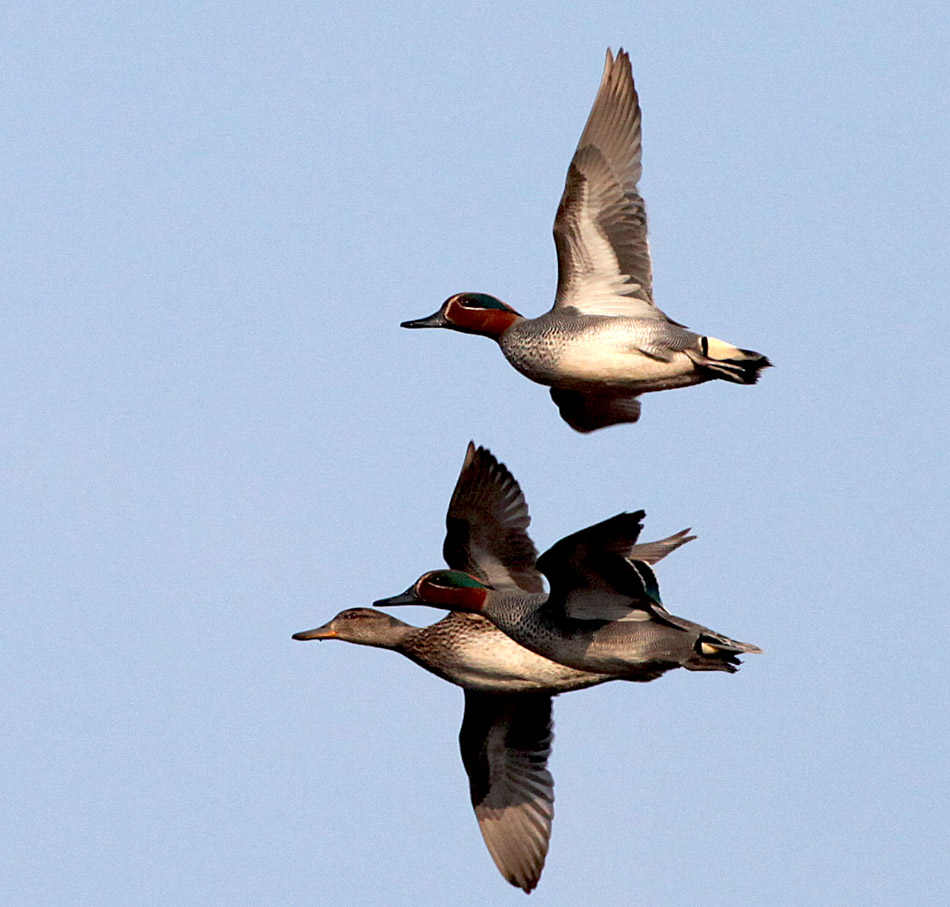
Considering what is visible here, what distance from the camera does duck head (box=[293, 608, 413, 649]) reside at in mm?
14711

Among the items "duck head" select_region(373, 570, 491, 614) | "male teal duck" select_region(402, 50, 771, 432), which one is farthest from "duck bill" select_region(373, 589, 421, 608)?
"male teal duck" select_region(402, 50, 771, 432)

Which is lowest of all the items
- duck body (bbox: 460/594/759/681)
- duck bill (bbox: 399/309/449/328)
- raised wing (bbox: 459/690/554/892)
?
raised wing (bbox: 459/690/554/892)

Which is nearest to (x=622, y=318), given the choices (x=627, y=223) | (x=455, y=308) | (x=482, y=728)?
(x=627, y=223)

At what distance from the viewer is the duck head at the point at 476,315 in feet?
46.2

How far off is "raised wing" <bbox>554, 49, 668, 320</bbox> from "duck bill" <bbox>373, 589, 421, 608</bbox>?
2.04 metres

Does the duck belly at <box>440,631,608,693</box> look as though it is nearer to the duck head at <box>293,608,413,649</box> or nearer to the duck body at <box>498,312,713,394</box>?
the duck head at <box>293,608,413,649</box>

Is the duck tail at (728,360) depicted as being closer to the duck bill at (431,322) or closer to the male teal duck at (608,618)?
the male teal duck at (608,618)

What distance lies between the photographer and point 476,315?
14.1 metres

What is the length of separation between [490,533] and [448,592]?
1.50 metres

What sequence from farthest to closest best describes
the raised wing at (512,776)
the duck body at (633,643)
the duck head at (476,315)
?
1. the raised wing at (512,776)
2. the duck head at (476,315)
3. the duck body at (633,643)

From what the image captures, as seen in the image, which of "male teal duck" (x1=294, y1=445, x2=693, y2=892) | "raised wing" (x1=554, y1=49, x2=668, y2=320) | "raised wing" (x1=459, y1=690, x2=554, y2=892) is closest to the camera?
"raised wing" (x1=554, y1=49, x2=668, y2=320)

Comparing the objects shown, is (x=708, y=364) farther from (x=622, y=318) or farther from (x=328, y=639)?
(x=328, y=639)

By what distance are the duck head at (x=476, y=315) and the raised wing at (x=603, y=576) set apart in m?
2.40

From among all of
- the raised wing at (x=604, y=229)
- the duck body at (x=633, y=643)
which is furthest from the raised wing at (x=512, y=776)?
the raised wing at (x=604, y=229)
